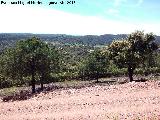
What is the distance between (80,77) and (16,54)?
153 ft

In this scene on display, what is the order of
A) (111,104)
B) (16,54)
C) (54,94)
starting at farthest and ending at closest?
(16,54)
(54,94)
(111,104)

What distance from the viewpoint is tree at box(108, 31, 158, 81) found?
6305cm

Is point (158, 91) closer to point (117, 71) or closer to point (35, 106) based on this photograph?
point (35, 106)

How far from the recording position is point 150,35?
71.8 m

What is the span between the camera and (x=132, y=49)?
66250mm

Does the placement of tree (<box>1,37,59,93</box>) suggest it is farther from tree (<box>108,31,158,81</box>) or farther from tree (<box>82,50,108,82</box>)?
tree (<box>82,50,108,82</box>)

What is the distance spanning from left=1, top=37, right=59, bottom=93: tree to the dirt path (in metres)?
10.1

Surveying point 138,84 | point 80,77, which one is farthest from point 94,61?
point 138,84

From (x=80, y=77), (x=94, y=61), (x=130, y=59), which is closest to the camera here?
(x=130, y=59)

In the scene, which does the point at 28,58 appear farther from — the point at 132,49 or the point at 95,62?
the point at 95,62

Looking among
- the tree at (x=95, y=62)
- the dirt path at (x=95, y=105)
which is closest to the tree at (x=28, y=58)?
the dirt path at (x=95, y=105)

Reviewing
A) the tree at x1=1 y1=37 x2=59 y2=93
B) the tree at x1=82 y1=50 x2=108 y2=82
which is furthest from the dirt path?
the tree at x1=82 y1=50 x2=108 y2=82

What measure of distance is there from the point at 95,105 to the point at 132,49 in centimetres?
3142

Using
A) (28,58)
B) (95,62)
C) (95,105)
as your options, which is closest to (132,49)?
(95,62)
